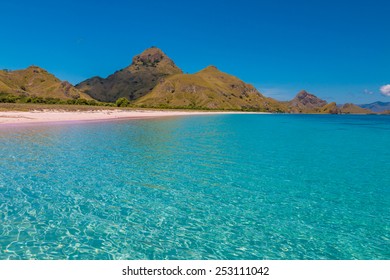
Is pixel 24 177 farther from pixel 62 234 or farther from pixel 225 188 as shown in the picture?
pixel 225 188

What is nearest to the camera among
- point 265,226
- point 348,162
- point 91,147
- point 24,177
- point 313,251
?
point 313,251

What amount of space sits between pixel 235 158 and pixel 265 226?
15.9 meters

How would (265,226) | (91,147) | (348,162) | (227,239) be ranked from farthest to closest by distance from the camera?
(91,147)
(348,162)
(265,226)
(227,239)

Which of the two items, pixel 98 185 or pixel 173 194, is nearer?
pixel 173 194

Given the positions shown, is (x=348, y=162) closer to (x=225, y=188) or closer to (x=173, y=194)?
(x=225, y=188)
